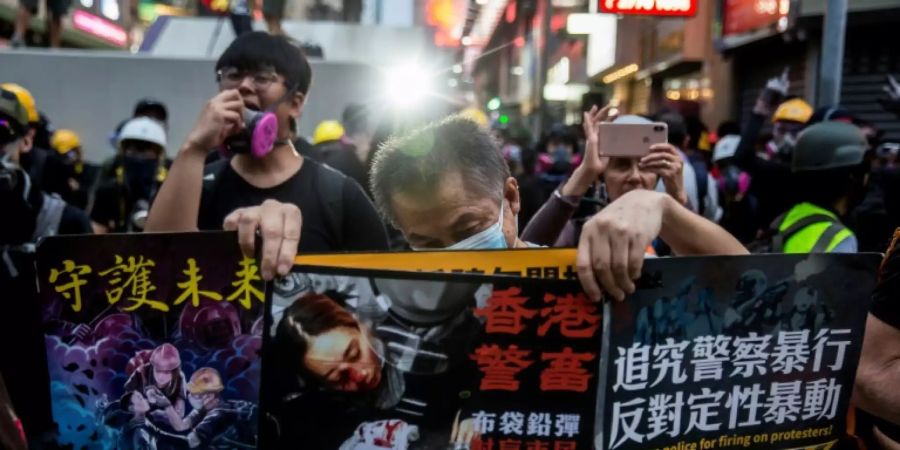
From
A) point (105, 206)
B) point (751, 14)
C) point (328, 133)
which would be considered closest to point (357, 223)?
point (105, 206)

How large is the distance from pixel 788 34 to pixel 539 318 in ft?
34.3

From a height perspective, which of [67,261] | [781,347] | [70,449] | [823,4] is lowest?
[70,449]

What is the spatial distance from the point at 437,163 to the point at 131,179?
450 cm

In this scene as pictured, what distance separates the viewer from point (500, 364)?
1.59 metres

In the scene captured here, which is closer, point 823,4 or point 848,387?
point 848,387

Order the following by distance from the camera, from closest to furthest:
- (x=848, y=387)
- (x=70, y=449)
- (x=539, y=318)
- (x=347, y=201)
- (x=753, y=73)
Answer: (x=539, y=318) < (x=70, y=449) < (x=848, y=387) < (x=347, y=201) < (x=753, y=73)

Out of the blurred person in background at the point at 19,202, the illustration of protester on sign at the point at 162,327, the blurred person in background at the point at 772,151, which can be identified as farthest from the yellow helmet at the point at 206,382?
the blurred person in background at the point at 772,151

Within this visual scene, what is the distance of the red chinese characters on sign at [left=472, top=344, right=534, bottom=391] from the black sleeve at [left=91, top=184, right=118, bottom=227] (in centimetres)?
434

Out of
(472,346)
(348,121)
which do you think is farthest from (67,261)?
(348,121)

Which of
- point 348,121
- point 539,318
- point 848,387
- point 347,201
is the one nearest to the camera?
point 539,318

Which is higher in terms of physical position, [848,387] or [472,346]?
[472,346]

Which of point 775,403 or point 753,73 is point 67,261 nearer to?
point 775,403

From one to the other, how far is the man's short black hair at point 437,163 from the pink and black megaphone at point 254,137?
2.12 feet

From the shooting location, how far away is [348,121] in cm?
659
